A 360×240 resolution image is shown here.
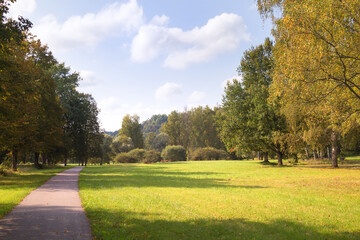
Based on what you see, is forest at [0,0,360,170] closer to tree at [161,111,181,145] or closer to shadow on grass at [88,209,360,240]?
shadow on grass at [88,209,360,240]

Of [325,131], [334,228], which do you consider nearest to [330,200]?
[334,228]

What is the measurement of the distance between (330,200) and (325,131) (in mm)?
16208

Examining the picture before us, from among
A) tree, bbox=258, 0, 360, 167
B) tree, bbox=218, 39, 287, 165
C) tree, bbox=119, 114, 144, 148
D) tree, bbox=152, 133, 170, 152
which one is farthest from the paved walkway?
tree, bbox=152, 133, 170, 152

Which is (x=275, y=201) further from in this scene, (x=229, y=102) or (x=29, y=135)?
(x=229, y=102)

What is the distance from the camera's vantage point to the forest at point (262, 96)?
10453 millimetres

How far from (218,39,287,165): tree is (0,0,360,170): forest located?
4.5 inches

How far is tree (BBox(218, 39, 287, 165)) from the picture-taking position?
2719 centimetres

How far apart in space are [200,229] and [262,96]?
23664 mm

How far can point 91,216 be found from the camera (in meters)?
7.43

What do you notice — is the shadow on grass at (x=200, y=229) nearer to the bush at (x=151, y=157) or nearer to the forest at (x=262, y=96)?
the forest at (x=262, y=96)

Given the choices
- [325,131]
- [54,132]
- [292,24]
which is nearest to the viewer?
[292,24]

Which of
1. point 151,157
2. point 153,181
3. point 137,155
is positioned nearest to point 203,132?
point 151,157

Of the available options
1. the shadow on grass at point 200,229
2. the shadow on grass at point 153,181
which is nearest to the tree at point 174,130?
the shadow on grass at point 153,181

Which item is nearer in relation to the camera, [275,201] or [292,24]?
[275,201]
